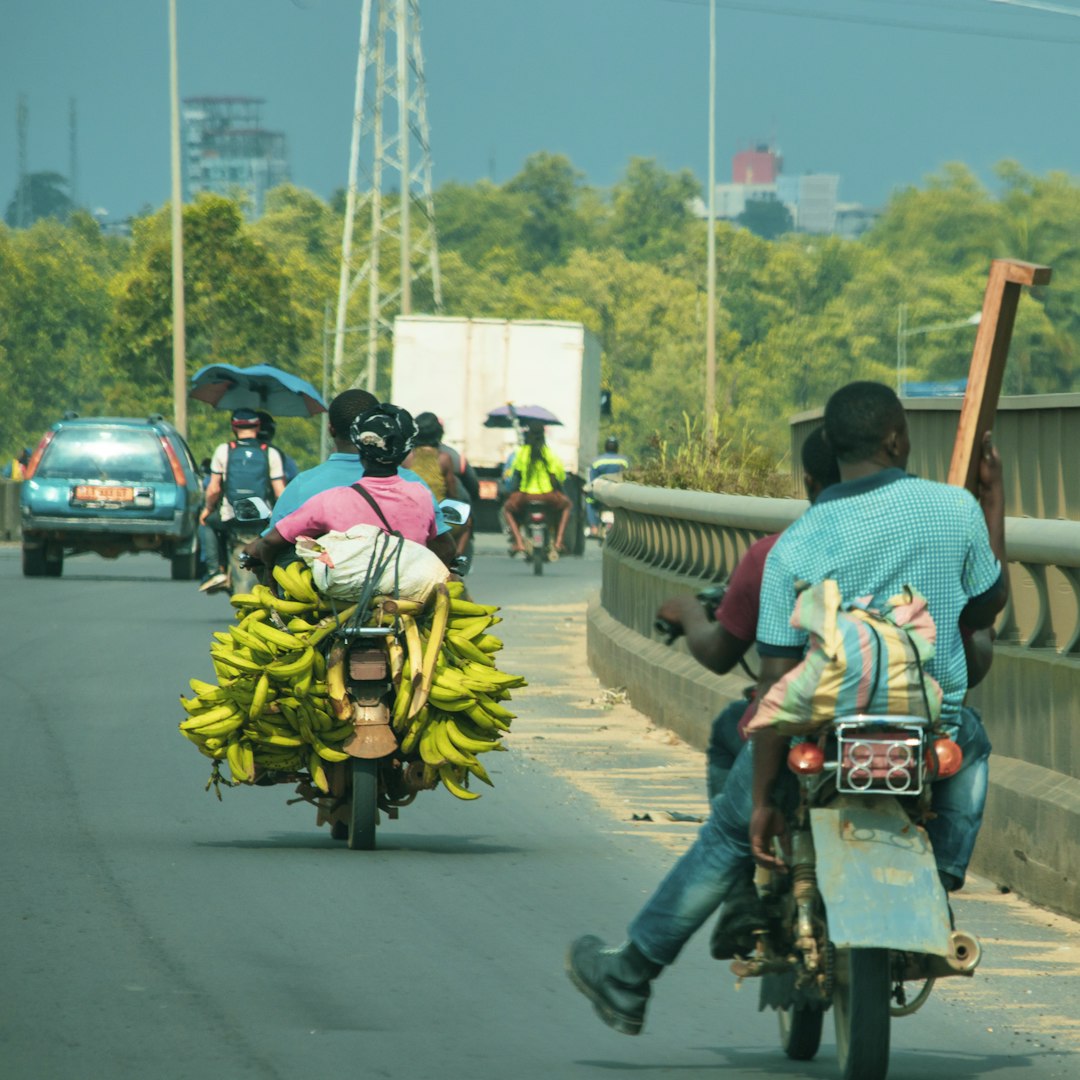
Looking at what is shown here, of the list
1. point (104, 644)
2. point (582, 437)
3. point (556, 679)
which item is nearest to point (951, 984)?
point (556, 679)

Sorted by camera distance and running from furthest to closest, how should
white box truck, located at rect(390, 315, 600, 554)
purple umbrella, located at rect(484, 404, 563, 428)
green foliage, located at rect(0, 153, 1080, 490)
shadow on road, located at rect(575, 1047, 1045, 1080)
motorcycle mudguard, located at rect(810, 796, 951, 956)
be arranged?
green foliage, located at rect(0, 153, 1080, 490)
white box truck, located at rect(390, 315, 600, 554)
purple umbrella, located at rect(484, 404, 563, 428)
shadow on road, located at rect(575, 1047, 1045, 1080)
motorcycle mudguard, located at rect(810, 796, 951, 956)

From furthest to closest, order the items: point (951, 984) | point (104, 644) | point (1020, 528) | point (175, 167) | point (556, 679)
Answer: point (175, 167) < point (104, 644) < point (556, 679) < point (1020, 528) < point (951, 984)

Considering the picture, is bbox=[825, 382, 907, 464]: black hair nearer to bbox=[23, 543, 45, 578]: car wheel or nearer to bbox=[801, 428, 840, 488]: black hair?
bbox=[801, 428, 840, 488]: black hair

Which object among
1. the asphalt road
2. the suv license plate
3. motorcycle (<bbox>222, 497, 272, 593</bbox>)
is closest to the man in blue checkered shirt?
the asphalt road

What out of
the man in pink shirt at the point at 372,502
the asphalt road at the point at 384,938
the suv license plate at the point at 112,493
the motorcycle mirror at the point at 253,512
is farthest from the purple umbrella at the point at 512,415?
the man in pink shirt at the point at 372,502

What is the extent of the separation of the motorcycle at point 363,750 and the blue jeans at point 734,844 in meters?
3.38

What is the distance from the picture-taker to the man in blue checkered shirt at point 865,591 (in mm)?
5336

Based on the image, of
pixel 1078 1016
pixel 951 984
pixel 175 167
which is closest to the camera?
pixel 1078 1016

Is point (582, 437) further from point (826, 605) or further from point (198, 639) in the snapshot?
point (826, 605)

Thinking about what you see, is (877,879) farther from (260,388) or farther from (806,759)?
(260,388)

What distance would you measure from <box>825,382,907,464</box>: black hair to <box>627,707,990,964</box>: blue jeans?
0.61 m

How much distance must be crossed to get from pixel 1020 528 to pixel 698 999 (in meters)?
2.43

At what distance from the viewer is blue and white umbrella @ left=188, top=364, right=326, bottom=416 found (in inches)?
733

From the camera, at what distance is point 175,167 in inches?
1832
